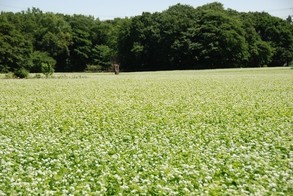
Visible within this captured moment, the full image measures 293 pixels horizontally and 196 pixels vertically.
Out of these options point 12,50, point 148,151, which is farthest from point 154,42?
point 148,151

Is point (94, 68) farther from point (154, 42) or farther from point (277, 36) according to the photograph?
point (277, 36)

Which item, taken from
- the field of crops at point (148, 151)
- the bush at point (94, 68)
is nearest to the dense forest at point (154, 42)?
the bush at point (94, 68)

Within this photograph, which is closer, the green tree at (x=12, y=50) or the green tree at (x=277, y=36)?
the green tree at (x=12, y=50)

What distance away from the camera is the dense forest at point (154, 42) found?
281 ft

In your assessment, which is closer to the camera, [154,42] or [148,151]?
[148,151]

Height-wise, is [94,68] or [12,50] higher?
[12,50]

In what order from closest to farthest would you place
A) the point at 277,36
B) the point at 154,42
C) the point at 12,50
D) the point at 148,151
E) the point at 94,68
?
1. the point at 148,151
2. the point at 12,50
3. the point at 154,42
4. the point at 94,68
5. the point at 277,36

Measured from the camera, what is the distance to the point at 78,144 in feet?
32.6

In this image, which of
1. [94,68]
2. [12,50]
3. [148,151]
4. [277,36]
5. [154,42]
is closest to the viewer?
[148,151]

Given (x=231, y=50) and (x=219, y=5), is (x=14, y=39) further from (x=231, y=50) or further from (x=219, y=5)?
(x=219, y=5)

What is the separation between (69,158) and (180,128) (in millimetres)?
4759

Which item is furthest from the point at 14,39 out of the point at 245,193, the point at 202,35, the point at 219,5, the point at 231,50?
the point at 245,193

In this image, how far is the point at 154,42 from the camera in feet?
311

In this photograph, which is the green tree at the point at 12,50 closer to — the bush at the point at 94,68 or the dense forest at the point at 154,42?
the dense forest at the point at 154,42
